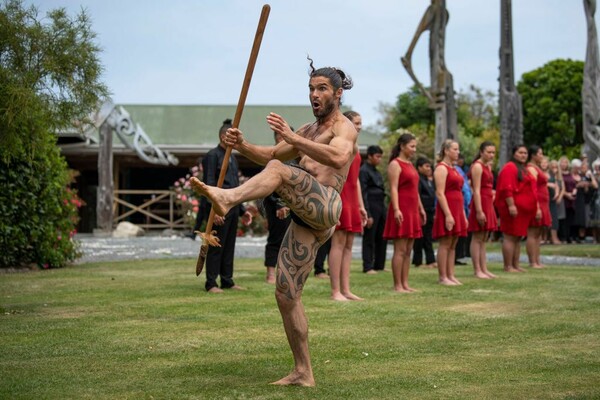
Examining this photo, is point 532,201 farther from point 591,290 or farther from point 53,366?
point 53,366

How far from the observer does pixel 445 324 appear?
9.93m

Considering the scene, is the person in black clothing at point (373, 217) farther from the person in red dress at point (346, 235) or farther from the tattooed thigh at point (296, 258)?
Result: the tattooed thigh at point (296, 258)

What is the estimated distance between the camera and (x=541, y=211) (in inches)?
699

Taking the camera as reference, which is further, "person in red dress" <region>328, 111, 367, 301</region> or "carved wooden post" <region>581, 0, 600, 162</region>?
"carved wooden post" <region>581, 0, 600, 162</region>

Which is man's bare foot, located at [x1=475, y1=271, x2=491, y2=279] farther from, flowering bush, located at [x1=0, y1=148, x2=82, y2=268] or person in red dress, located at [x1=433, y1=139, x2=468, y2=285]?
flowering bush, located at [x1=0, y1=148, x2=82, y2=268]

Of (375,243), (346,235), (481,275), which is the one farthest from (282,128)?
(375,243)

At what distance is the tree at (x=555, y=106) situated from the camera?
5834 centimetres

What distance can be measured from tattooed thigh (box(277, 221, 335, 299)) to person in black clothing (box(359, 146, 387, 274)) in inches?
375

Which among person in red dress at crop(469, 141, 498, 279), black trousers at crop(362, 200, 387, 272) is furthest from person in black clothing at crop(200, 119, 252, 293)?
person in red dress at crop(469, 141, 498, 279)

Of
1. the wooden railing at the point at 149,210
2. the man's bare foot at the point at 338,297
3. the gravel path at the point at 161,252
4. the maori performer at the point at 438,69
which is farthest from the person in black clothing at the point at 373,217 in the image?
the wooden railing at the point at 149,210

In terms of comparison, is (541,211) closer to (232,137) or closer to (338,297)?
(338,297)

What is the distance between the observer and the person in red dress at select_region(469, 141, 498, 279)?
15.6 m

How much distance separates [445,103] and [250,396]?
72.4 feet

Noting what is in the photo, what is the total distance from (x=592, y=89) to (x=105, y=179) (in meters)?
16.0
